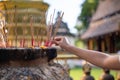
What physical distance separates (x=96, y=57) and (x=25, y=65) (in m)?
0.41

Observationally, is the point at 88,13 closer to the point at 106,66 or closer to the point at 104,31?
the point at 104,31

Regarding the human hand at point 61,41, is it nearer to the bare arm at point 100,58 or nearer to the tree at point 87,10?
the bare arm at point 100,58

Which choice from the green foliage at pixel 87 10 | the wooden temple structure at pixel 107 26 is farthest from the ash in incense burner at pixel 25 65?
the green foliage at pixel 87 10

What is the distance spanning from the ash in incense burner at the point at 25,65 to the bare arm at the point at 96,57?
0.47ft

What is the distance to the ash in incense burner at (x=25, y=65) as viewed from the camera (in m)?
2.06

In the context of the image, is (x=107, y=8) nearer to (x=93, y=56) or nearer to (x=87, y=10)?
(x=87, y=10)

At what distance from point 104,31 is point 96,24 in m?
4.39

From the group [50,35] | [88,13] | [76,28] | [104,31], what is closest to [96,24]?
[104,31]

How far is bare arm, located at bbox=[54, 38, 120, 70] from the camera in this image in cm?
207

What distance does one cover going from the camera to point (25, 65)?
212 cm

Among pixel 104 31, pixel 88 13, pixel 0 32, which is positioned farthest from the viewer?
pixel 88 13

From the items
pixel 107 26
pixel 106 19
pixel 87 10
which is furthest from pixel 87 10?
pixel 107 26

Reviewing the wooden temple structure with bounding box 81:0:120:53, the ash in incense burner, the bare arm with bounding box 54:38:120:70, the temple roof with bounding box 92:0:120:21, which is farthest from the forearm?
the temple roof with bounding box 92:0:120:21

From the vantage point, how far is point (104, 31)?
81.2 feet
